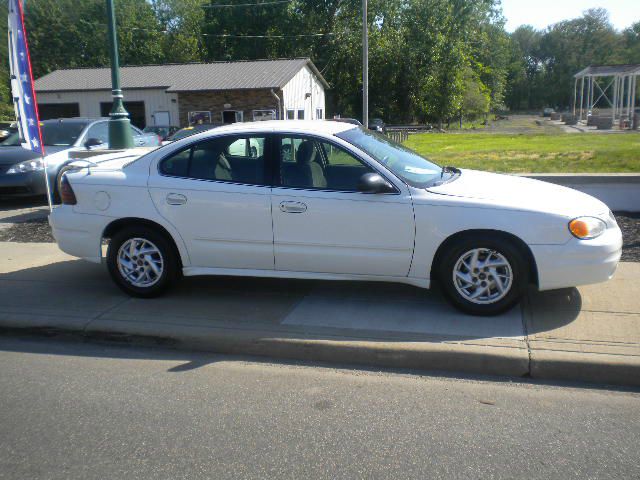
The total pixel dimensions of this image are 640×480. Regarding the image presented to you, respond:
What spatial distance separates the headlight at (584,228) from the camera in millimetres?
4887

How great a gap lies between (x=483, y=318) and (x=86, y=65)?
6724 centimetres

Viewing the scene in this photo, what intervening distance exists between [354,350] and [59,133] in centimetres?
1011

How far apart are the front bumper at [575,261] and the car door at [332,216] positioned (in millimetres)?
1047

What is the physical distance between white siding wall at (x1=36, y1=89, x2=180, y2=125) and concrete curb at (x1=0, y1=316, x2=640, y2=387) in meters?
33.1

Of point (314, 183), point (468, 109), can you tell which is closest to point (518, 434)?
point (314, 183)

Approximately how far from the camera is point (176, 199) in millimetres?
5633

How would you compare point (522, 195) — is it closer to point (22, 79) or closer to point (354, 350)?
point (354, 350)

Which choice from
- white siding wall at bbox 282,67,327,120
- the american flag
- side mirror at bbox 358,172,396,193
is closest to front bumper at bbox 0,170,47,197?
the american flag

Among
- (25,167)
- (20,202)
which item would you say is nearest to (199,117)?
(20,202)

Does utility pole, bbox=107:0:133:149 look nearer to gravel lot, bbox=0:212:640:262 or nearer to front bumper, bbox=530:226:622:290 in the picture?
gravel lot, bbox=0:212:640:262

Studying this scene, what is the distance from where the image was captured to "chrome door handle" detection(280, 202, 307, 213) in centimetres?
535

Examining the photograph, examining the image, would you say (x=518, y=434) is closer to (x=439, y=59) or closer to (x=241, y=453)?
(x=241, y=453)

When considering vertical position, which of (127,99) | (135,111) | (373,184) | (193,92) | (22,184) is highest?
(193,92)

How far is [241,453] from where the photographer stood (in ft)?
11.4
